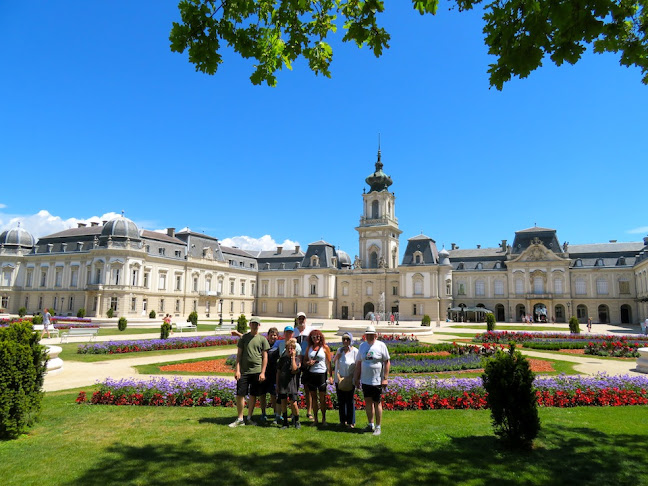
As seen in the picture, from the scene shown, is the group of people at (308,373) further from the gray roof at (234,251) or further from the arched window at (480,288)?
the gray roof at (234,251)

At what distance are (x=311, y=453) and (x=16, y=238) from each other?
218ft

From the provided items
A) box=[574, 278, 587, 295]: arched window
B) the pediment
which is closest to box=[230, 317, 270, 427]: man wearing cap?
the pediment

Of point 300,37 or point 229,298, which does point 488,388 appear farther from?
point 229,298

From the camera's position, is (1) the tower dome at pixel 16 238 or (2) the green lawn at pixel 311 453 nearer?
(2) the green lawn at pixel 311 453

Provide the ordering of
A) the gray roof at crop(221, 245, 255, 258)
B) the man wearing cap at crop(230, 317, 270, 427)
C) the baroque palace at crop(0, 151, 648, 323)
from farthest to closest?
the gray roof at crop(221, 245, 255, 258) < the baroque palace at crop(0, 151, 648, 323) < the man wearing cap at crop(230, 317, 270, 427)

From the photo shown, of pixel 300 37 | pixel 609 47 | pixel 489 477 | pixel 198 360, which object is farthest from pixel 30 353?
pixel 198 360

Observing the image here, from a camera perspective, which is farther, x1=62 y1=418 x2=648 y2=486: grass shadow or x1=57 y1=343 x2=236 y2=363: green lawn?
x1=57 y1=343 x2=236 y2=363: green lawn

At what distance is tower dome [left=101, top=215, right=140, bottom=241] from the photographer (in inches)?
2047

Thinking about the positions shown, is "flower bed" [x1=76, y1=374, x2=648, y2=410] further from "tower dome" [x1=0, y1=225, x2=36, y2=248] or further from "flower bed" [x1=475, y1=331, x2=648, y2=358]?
"tower dome" [x1=0, y1=225, x2=36, y2=248]

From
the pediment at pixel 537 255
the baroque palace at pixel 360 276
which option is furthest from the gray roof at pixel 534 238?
the pediment at pixel 537 255

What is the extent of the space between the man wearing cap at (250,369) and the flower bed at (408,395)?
1.69 metres

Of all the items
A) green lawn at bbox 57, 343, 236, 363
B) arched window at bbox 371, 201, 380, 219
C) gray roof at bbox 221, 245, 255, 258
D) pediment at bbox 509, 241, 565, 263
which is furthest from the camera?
gray roof at bbox 221, 245, 255, 258

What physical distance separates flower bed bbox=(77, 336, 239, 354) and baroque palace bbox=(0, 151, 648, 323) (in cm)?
3285

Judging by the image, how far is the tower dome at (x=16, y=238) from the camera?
58.1 metres
